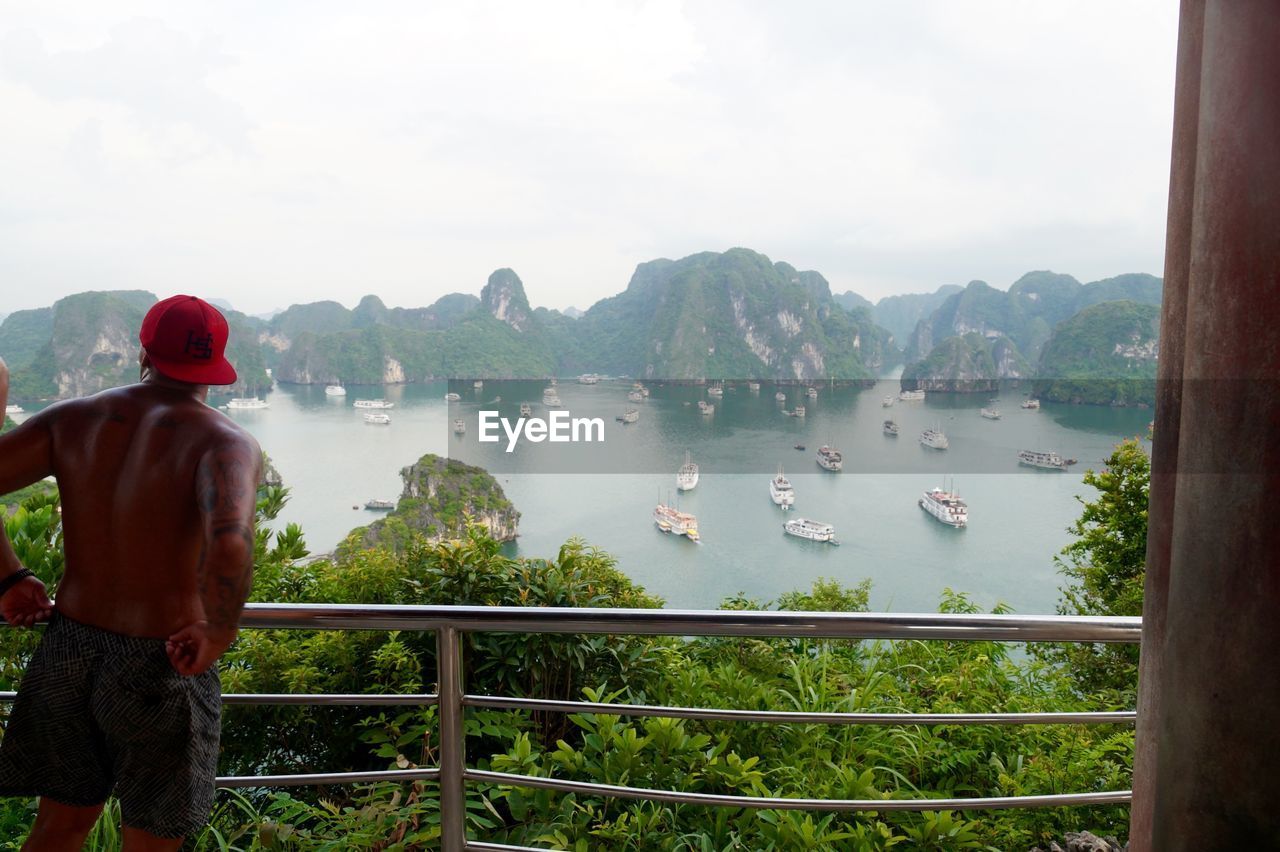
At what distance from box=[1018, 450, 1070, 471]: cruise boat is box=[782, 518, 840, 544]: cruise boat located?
14.0 meters

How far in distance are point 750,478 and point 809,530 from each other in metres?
7.93

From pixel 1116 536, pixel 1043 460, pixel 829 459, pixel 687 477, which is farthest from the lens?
pixel 829 459

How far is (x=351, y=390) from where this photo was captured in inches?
1951

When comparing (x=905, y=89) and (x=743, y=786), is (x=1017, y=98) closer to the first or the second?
(x=905, y=89)

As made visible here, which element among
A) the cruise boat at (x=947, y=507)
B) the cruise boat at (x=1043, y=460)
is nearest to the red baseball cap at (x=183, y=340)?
the cruise boat at (x=947, y=507)

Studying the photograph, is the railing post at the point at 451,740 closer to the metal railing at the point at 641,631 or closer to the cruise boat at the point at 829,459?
the metal railing at the point at 641,631

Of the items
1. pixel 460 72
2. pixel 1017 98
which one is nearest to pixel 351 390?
pixel 460 72

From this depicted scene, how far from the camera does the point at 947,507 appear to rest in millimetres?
40812

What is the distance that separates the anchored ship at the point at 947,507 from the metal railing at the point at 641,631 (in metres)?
42.3

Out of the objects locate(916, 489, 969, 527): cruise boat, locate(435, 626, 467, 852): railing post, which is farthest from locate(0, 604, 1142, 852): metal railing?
locate(916, 489, 969, 527): cruise boat

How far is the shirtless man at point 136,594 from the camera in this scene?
1.03 m

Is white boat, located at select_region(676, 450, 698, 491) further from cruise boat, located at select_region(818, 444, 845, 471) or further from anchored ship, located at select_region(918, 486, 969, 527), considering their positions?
anchored ship, located at select_region(918, 486, 969, 527)

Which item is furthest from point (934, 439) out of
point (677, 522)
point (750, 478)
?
point (677, 522)

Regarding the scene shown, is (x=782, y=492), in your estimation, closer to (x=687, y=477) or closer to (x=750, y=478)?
(x=750, y=478)
